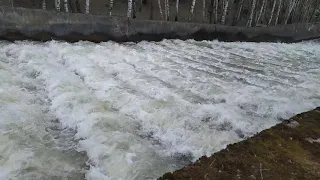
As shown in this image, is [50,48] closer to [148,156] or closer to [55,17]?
[55,17]

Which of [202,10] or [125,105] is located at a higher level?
[202,10]

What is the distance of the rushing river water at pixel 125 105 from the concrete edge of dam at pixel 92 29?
0.45 m

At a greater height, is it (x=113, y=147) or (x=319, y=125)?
(x=319, y=125)

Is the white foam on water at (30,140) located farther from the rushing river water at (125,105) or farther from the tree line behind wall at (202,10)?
the tree line behind wall at (202,10)

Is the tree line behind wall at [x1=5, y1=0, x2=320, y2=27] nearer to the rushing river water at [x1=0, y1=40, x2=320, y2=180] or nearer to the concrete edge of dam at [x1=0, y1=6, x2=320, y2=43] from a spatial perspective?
the concrete edge of dam at [x1=0, y1=6, x2=320, y2=43]

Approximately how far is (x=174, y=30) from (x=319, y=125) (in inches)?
306

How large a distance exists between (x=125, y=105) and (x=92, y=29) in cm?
488

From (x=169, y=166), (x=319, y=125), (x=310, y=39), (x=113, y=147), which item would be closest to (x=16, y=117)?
(x=113, y=147)

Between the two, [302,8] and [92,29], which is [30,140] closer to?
[92,29]

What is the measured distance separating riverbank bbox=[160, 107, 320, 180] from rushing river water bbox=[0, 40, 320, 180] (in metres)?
0.85

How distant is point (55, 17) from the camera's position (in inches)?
360

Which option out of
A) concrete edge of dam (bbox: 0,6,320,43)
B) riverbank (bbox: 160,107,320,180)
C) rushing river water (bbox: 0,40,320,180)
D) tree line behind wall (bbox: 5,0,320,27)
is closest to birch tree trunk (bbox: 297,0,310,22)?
tree line behind wall (bbox: 5,0,320,27)

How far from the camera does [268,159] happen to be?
3.27 metres

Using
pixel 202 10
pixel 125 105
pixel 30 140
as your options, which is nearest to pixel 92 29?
pixel 125 105
